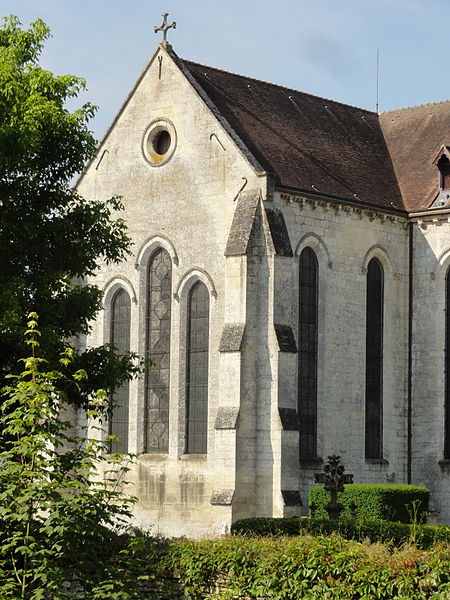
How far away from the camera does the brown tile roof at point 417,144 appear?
40.9 meters

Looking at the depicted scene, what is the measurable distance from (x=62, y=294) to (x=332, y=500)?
10.1 metres

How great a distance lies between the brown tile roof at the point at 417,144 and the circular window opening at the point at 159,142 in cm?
768

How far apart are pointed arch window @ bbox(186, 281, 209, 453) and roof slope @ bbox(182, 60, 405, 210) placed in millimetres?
4265

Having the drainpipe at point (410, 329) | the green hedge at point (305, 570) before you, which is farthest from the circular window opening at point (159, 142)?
the green hedge at point (305, 570)

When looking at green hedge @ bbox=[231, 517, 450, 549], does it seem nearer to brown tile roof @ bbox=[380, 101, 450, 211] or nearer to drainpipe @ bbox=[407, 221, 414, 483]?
drainpipe @ bbox=[407, 221, 414, 483]

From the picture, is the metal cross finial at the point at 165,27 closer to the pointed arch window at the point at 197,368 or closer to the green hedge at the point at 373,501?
the pointed arch window at the point at 197,368

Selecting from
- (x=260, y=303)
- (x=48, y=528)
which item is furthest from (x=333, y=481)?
(x=48, y=528)

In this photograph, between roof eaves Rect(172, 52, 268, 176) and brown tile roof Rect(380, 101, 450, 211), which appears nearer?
roof eaves Rect(172, 52, 268, 176)

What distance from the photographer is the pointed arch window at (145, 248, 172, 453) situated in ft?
126

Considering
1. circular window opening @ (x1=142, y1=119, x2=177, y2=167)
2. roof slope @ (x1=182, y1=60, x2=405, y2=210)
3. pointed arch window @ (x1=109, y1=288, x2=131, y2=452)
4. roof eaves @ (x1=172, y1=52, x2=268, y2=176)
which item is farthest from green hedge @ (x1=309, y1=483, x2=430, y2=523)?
circular window opening @ (x1=142, y1=119, x2=177, y2=167)

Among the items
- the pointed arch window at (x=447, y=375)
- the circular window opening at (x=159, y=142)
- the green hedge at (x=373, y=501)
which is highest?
the circular window opening at (x=159, y=142)

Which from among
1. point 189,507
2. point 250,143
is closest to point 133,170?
point 250,143

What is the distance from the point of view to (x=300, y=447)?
37.1 meters

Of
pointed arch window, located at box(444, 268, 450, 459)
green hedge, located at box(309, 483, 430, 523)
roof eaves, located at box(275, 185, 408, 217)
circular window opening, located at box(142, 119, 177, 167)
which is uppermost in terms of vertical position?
circular window opening, located at box(142, 119, 177, 167)
